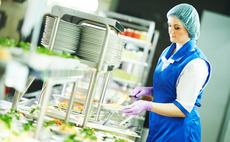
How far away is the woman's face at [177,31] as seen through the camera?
2.24 metres

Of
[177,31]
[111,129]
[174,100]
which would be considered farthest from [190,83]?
[111,129]

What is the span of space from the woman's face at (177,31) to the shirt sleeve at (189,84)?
0.91ft

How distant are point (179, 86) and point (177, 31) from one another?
18.5 inches

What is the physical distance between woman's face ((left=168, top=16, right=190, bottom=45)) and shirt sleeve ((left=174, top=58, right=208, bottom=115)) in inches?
10.9

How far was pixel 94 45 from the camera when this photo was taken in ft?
5.82

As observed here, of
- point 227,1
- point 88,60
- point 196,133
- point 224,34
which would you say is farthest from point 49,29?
point 227,1

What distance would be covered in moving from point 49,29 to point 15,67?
949mm

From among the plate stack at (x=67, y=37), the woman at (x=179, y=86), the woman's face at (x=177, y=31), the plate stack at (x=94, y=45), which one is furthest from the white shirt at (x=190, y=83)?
the plate stack at (x=67, y=37)

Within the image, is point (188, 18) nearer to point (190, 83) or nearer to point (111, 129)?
point (190, 83)

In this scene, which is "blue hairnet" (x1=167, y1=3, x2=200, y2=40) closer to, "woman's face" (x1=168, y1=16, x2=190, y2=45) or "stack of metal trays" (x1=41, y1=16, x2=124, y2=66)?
"woman's face" (x1=168, y1=16, x2=190, y2=45)

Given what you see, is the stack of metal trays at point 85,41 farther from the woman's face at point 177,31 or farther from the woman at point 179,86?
the woman's face at point 177,31

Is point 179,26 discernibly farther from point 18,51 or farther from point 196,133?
point 18,51

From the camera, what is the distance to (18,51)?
1.16m

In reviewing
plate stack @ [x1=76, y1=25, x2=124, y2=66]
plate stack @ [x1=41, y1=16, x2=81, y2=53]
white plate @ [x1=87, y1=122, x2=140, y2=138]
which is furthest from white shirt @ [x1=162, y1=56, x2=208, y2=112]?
plate stack @ [x1=41, y1=16, x2=81, y2=53]
